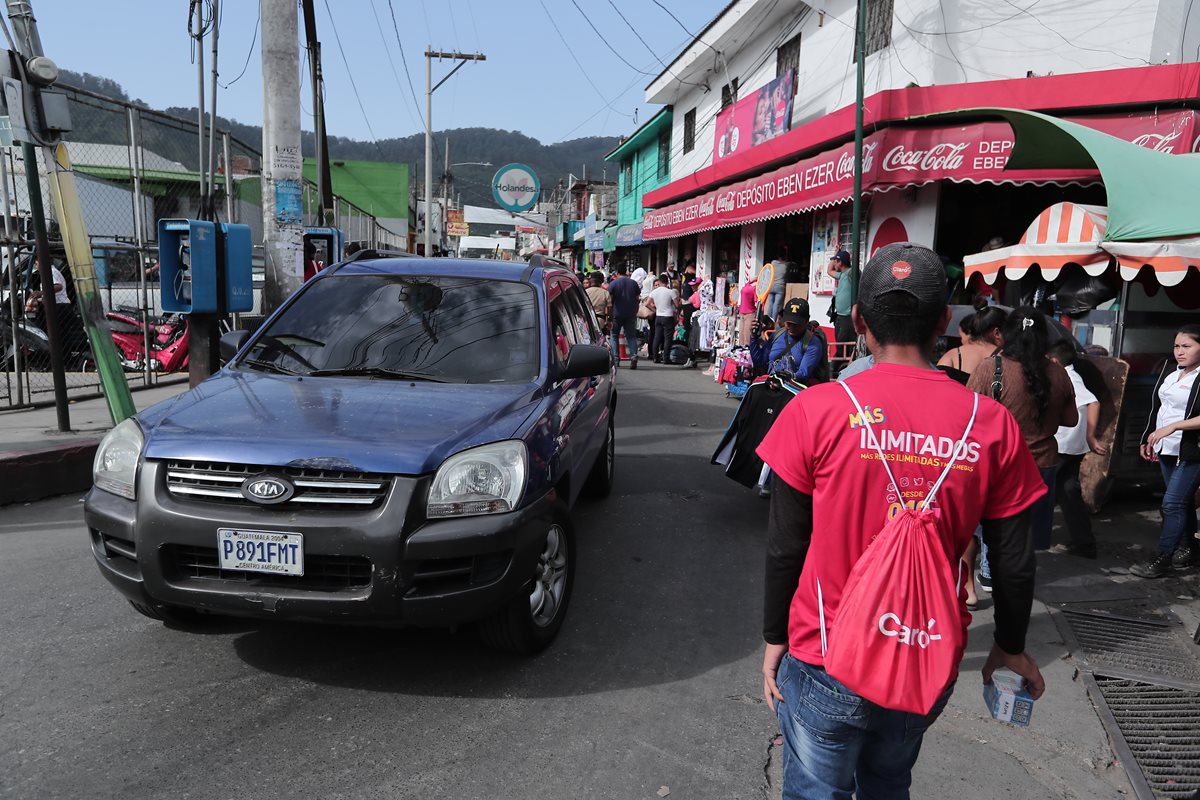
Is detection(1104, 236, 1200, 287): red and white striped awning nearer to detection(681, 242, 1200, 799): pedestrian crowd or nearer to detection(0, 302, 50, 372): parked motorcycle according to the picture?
detection(681, 242, 1200, 799): pedestrian crowd

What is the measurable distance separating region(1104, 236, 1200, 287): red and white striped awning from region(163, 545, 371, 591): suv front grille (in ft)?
17.1

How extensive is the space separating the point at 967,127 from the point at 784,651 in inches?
383

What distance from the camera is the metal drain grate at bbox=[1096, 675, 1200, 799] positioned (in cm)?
309

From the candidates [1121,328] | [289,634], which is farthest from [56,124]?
[1121,328]

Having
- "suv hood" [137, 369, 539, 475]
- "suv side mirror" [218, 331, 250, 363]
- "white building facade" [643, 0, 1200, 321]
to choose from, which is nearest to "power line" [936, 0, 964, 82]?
"white building facade" [643, 0, 1200, 321]

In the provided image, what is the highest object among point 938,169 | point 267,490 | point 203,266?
point 938,169

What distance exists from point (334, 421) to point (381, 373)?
29.0 inches

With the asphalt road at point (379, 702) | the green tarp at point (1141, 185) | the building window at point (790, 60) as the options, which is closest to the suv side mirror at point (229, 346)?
the asphalt road at point (379, 702)

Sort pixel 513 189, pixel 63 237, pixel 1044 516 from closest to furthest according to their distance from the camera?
pixel 1044 516
pixel 63 237
pixel 513 189

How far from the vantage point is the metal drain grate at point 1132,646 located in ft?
12.9

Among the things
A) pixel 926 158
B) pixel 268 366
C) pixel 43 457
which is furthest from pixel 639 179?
pixel 268 366

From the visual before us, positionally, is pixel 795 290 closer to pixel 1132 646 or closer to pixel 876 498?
pixel 1132 646

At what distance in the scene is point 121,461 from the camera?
10.8 feet

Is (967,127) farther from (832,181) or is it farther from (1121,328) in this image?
(1121,328)
